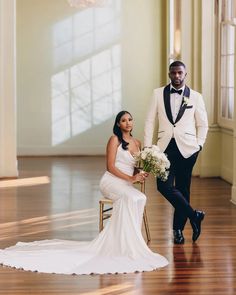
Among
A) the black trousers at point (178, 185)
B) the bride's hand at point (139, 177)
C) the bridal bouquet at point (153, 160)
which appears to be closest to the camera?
the bridal bouquet at point (153, 160)

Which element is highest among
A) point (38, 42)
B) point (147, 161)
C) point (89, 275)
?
point (38, 42)

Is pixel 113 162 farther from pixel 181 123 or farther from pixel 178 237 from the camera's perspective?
pixel 178 237

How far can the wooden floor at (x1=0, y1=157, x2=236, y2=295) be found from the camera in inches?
242

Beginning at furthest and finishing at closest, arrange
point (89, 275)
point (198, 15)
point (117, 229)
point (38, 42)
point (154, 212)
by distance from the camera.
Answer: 1. point (38, 42)
2. point (198, 15)
3. point (154, 212)
4. point (117, 229)
5. point (89, 275)

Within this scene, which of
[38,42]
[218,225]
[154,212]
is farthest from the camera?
[38,42]

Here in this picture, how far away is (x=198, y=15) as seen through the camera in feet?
44.3

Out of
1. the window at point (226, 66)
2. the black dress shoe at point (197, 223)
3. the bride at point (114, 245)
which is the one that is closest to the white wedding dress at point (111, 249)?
the bride at point (114, 245)

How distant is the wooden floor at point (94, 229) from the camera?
615cm

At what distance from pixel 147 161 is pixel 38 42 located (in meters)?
10.4

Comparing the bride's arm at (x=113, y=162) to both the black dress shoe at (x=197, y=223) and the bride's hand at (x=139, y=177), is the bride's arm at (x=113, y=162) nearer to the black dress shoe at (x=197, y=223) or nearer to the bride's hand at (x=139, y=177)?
the bride's hand at (x=139, y=177)

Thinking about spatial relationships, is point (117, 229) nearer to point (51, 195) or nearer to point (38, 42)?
point (51, 195)

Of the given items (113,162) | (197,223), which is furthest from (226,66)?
(113,162)

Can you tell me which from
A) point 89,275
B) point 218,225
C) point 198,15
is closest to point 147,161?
point 89,275

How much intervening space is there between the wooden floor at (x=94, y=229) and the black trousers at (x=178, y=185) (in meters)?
0.31
